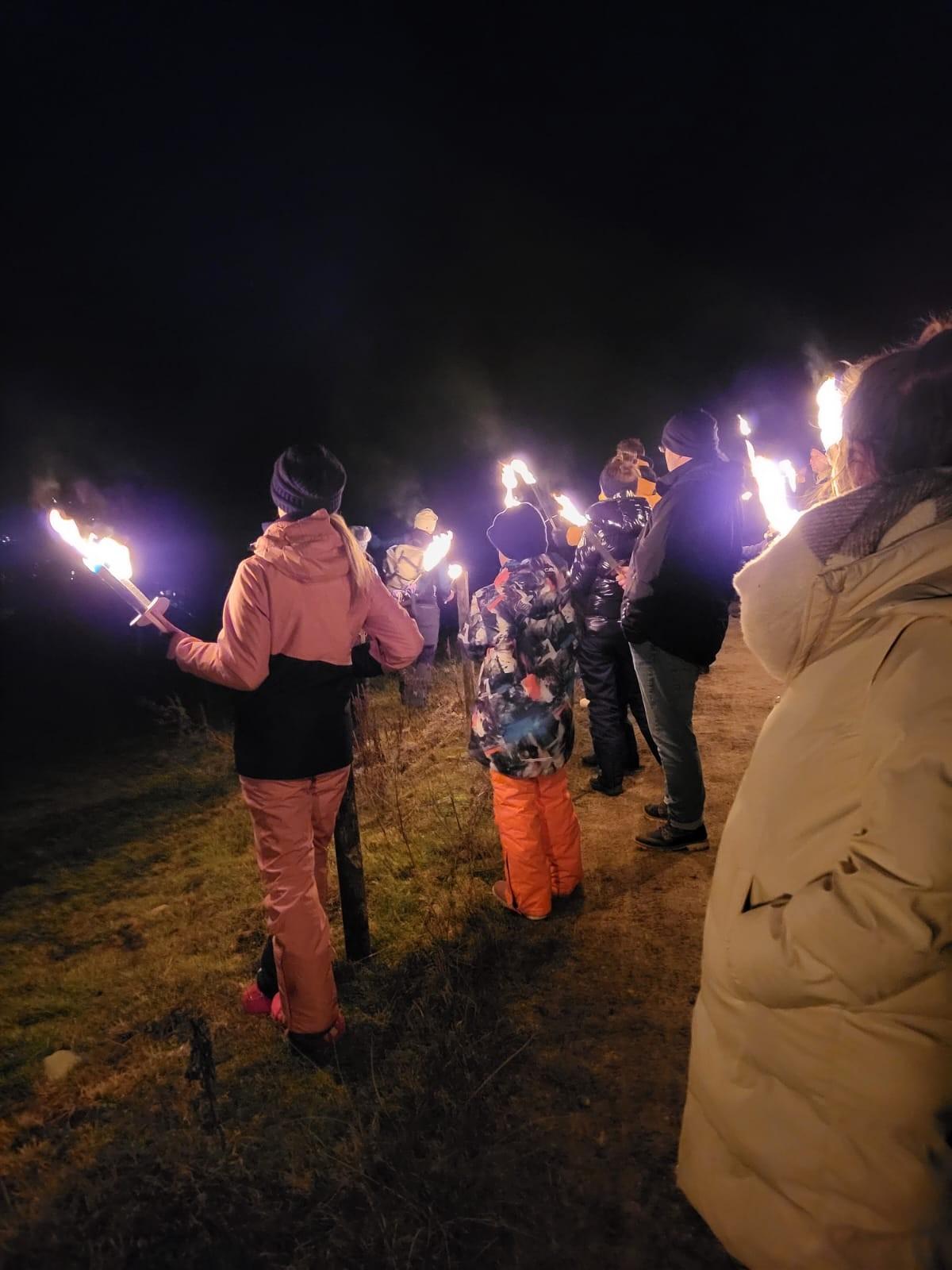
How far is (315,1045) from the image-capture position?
9.61 feet

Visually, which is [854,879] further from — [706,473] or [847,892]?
[706,473]

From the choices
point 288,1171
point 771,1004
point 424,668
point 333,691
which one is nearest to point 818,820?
point 771,1004

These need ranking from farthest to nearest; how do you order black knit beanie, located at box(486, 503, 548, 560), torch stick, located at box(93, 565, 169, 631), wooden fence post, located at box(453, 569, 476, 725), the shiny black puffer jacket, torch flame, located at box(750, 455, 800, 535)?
wooden fence post, located at box(453, 569, 476, 725)
the shiny black puffer jacket
torch flame, located at box(750, 455, 800, 535)
black knit beanie, located at box(486, 503, 548, 560)
torch stick, located at box(93, 565, 169, 631)

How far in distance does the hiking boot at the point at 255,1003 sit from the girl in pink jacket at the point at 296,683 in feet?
1.17

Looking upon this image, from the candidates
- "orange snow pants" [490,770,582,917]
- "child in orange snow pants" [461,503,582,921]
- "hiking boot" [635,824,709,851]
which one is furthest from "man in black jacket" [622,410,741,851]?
"orange snow pants" [490,770,582,917]

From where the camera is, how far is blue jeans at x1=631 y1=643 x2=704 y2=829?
4.08 metres

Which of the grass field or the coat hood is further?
the grass field

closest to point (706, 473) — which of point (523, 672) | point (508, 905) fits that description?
point (523, 672)

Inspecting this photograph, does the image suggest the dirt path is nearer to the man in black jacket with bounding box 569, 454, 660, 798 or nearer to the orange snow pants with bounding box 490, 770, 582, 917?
the orange snow pants with bounding box 490, 770, 582, 917

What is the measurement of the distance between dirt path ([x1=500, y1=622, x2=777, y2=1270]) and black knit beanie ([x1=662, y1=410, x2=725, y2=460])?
7.87ft

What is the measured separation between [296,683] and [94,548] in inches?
37.2

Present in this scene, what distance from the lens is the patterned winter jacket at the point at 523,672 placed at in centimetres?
363

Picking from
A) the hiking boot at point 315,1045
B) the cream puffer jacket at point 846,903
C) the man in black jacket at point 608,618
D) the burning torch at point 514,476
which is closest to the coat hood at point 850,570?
the cream puffer jacket at point 846,903

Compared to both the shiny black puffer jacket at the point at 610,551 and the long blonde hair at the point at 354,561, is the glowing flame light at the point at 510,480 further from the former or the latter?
the long blonde hair at the point at 354,561
